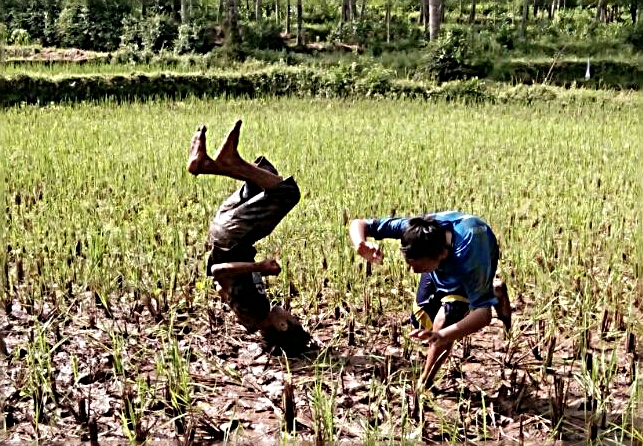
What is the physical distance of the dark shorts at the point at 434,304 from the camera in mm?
2295

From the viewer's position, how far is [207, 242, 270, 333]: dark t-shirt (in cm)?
249

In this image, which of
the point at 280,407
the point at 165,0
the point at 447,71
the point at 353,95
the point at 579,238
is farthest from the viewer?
the point at 165,0

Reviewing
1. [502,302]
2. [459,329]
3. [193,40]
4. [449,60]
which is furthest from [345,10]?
[459,329]

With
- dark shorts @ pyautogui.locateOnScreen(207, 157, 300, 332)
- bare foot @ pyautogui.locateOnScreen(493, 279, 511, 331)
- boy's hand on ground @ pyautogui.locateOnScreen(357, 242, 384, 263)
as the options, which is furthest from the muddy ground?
boy's hand on ground @ pyautogui.locateOnScreen(357, 242, 384, 263)

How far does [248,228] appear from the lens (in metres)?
2.42

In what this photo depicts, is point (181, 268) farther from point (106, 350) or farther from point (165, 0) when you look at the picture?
point (165, 0)

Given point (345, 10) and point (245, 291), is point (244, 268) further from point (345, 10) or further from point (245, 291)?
point (345, 10)

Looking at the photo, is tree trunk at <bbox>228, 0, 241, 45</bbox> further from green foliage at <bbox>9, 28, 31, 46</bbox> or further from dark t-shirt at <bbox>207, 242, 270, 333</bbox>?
dark t-shirt at <bbox>207, 242, 270, 333</bbox>

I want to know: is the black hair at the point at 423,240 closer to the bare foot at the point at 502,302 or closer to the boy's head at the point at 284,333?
the bare foot at the point at 502,302

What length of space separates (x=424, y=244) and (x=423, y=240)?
0.04 ft

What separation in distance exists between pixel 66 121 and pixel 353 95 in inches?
162

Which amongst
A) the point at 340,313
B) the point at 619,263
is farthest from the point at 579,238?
the point at 340,313

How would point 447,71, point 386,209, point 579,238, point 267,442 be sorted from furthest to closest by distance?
point 447,71
point 386,209
point 579,238
point 267,442

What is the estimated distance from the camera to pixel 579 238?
3.96m
